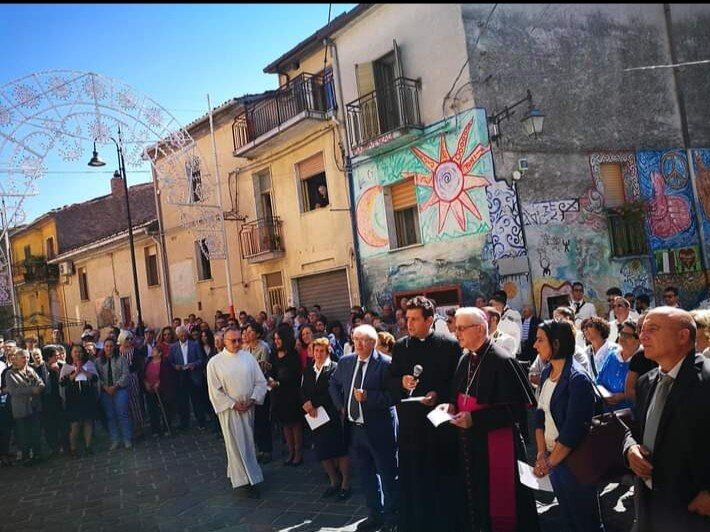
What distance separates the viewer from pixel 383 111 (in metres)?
13.8

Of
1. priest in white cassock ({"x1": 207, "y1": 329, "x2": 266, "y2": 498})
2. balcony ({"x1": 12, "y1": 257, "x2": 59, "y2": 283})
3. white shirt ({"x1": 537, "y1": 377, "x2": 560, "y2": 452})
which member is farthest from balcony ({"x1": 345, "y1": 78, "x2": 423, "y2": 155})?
balcony ({"x1": 12, "y1": 257, "x2": 59, "y2": 283})

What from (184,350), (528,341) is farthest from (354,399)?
(184,350)

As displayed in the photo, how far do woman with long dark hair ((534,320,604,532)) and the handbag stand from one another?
0.18 ft

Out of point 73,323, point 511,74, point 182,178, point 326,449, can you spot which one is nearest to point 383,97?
point 511,74

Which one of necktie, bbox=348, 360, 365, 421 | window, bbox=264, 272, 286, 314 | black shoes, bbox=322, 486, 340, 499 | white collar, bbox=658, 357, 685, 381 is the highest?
window, bbox=264, 272, 286, 314

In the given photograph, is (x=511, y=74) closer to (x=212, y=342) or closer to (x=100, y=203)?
(x=212, y=342)

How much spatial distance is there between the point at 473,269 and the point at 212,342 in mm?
5172

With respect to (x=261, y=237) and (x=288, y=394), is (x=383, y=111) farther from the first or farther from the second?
(x=288, y=394)

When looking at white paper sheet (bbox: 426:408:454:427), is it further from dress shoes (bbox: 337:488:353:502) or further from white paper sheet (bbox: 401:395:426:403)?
dress shoes (bbox: 337:488:353:502)

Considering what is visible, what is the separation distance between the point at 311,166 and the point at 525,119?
6.33 metres

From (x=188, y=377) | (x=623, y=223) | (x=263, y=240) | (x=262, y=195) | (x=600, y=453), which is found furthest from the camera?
(x=262, y=195)

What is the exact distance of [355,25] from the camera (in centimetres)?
1432

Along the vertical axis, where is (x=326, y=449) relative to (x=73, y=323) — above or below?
below

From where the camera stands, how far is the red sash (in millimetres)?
4055
